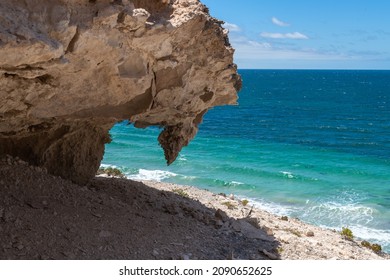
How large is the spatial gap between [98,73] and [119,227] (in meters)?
3.96

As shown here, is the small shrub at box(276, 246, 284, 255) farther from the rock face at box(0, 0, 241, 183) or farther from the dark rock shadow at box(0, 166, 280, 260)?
the rock face at box(0, 0, 241, 183)

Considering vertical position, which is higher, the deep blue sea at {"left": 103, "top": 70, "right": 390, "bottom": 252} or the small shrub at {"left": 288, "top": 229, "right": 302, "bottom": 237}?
the small shrub at {"left": 288, "top": 229, "right": 302, "bottom": 237}

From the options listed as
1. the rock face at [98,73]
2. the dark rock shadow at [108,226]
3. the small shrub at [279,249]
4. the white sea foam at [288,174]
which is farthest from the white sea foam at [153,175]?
the small shrub at [279,249]

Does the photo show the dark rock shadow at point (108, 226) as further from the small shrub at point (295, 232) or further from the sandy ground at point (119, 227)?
the small shrub at point (295, 232)

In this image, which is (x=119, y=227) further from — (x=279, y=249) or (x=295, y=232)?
(x=295, y=232)

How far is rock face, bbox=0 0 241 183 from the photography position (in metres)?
8.50

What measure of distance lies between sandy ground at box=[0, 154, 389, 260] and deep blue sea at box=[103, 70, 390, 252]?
9779 mm

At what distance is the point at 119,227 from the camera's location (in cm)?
1220

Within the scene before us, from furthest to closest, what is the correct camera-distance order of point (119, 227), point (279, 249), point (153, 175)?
point (153, 175)
point (279, 249)
point (119, 227)

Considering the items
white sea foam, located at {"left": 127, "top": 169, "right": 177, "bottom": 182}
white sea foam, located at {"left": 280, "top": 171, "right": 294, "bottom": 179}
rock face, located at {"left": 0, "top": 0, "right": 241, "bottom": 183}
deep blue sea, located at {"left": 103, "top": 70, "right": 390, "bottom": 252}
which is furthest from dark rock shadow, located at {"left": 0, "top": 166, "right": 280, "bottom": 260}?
white sea foam, located at {"left": 280, "top": 171, "right": 294, "bottom": 179}

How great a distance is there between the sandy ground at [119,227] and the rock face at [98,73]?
4.63 ft

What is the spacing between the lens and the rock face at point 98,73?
850cm

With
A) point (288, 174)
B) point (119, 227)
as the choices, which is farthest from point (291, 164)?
point (119, 227)

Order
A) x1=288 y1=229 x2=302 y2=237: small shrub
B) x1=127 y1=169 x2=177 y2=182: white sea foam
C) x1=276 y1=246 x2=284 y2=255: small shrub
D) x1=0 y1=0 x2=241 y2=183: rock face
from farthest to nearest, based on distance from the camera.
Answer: x1=127 y1=169 x2=177 y2=182: white sea foam
x1=288 y1=229 x2=302 y2=237: small shrub
x1=276 y1=246 x2=284 y2=255: small shrub
x1=0 y1=0 x2=241 y2=183: rock face
